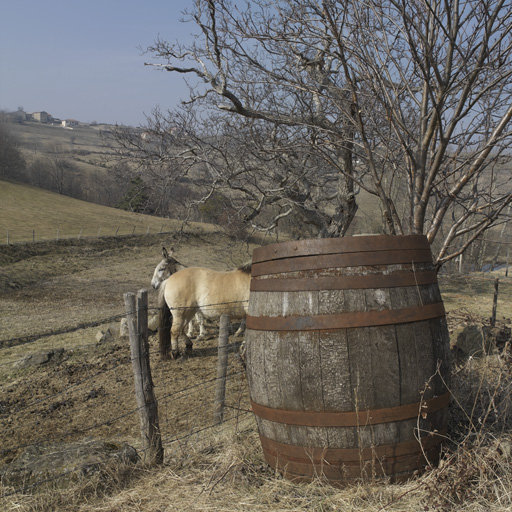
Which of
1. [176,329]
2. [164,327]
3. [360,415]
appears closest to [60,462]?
[360,415]

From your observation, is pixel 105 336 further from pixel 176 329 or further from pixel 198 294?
pixel 198 294

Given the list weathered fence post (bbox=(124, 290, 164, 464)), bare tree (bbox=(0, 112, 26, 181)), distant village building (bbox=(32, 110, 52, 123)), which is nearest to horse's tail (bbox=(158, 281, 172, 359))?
weathered fence post (bbox=(124, 290, 164, 464))

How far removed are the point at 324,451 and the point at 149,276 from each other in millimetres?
24092

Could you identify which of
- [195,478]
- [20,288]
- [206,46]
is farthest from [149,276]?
[195,478]

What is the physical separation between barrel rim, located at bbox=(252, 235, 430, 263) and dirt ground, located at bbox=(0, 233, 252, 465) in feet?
5.32

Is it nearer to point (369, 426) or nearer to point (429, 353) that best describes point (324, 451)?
point (369, 426)

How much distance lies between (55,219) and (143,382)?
136 ft

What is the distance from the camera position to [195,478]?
11.0ft

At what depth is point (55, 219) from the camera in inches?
1651

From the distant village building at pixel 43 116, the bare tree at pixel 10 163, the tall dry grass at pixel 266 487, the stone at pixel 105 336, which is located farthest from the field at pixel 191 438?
the distant village building at pixel 43 116

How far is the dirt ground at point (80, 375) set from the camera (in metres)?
5.75

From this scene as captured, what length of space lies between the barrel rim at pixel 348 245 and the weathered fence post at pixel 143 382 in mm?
1274

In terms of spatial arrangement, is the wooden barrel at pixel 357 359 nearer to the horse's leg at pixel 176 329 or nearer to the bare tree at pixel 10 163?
the horse's leg at pixel 176 329

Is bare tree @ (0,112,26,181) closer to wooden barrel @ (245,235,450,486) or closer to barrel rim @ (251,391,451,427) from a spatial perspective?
wooden barrel @ (245,235,450,486)
